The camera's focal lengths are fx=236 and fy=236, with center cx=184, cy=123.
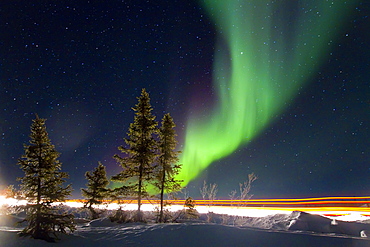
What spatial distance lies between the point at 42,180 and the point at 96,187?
12.4m

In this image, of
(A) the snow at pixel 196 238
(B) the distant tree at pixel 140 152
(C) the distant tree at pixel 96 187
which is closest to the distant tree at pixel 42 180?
(A) the snow at pixel 196 238

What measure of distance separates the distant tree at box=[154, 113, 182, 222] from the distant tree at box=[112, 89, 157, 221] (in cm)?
72

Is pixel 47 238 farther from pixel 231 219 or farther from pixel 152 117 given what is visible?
pixel 231 219

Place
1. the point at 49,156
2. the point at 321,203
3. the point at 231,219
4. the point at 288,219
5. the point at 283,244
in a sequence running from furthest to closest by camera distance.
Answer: the point at 321,203 < the point at 231,219 < the point at 288,219 < the point at 49,156 < the point at 283,244

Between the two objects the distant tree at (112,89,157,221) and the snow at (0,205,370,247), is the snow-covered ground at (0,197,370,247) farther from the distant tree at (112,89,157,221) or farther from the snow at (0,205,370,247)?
the distant tree at (112,89,157,221)

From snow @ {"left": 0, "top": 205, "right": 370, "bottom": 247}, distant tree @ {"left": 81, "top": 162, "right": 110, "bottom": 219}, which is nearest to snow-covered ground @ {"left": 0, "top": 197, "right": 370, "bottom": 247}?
snow @ {"left": 0, "top": 205, "right": 370, "bottom": 247}

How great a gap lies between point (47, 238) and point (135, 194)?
26.2ft

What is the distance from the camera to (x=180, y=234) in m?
9.68

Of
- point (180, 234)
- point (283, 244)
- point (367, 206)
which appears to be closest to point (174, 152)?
point (180, 234)

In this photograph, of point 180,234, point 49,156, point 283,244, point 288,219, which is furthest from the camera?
point 288,219

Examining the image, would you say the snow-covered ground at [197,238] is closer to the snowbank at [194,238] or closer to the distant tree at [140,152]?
the snowbank at [194,238]

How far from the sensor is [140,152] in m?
18.5

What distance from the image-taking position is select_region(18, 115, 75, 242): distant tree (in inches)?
444

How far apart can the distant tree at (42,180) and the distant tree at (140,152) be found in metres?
6.45
